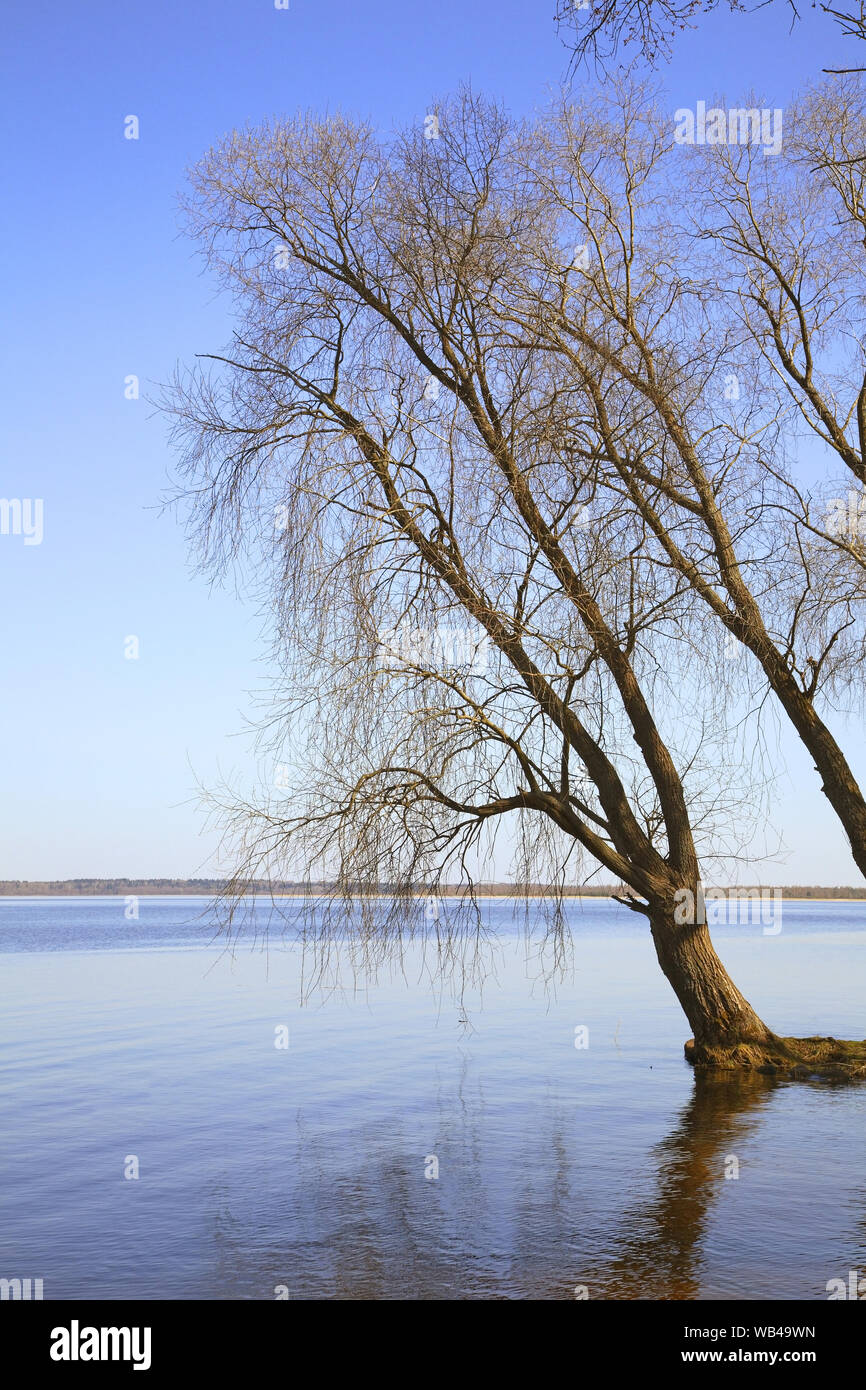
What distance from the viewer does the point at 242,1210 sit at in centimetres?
843

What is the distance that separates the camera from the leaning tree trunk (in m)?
12.8

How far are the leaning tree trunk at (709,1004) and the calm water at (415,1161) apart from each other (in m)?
0.39

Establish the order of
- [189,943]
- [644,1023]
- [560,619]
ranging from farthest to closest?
[189,943] < [644,1023] < [560,619]

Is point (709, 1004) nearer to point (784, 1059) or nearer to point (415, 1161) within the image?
point (784, 1059)

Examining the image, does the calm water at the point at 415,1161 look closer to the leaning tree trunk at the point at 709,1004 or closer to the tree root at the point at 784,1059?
the tree root at the point at 784,1059

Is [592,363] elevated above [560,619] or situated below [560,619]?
above

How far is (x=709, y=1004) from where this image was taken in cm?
1287

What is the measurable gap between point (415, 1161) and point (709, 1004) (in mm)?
4215

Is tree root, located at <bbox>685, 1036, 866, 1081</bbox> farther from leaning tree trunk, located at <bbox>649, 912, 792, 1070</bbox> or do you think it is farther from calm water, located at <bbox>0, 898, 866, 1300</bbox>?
calm water, located at <bbox>0, 898, 866, 1300</bbox>

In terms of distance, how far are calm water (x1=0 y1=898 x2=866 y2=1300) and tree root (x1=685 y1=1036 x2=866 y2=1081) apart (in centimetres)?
28

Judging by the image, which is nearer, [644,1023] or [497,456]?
[497,456]
